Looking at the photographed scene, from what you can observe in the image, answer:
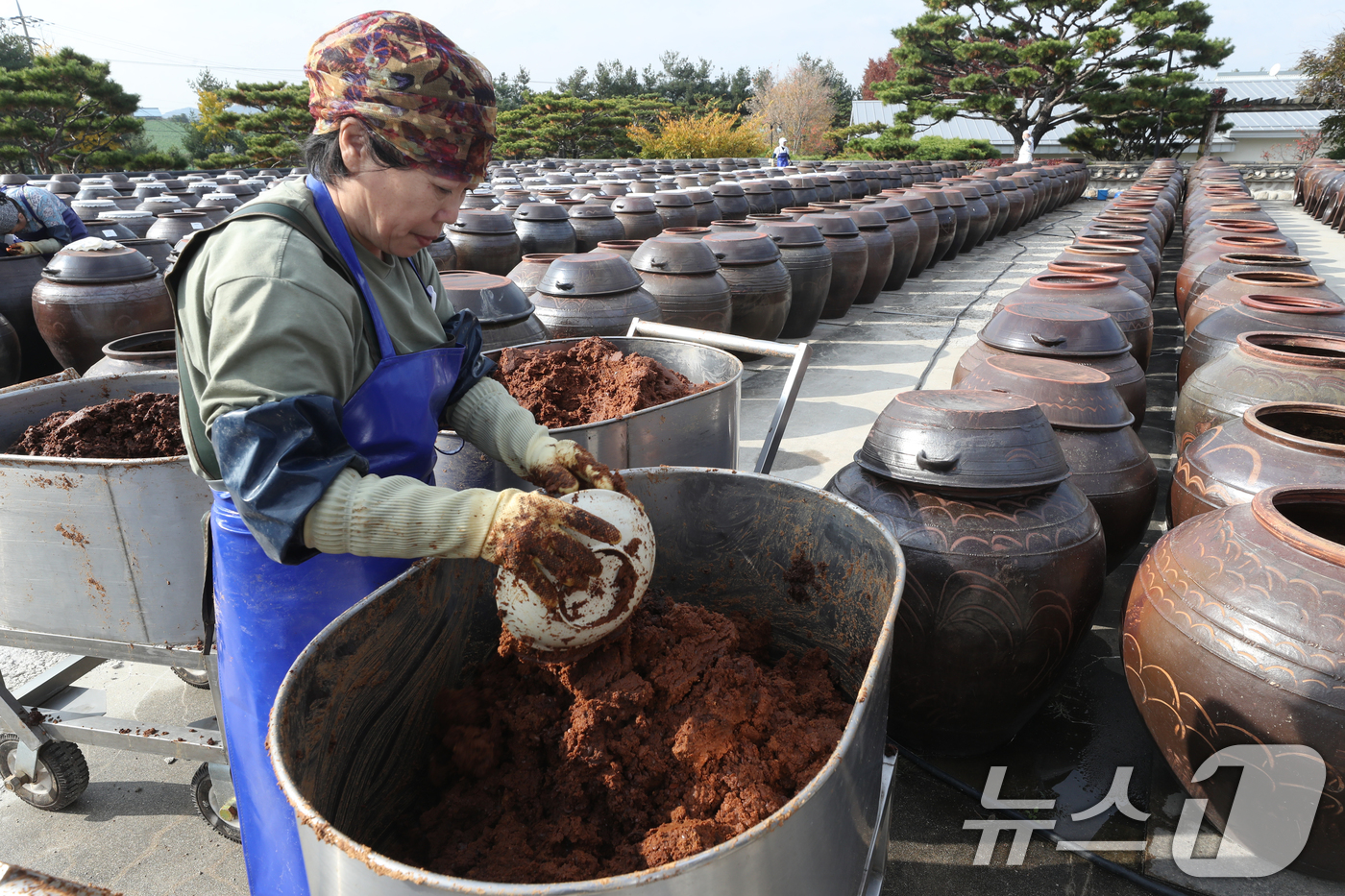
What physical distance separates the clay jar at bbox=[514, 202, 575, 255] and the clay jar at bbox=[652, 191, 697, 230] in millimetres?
1819

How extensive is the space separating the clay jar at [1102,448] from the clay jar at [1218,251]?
3.33 metres

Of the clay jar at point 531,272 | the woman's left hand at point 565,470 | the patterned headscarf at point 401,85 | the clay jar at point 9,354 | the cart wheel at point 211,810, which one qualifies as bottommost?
the cart wheel at point 211,810

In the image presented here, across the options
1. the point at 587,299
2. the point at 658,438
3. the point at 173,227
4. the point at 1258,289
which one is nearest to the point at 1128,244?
the point at 1258,289

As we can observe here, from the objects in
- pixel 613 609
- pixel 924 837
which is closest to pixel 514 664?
pixel 613 609

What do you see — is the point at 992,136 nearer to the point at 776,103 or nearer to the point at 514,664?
the point at 776,103

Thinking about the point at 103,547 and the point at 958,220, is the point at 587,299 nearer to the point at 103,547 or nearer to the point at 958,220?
the point at 103,547

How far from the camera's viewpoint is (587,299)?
4887mm

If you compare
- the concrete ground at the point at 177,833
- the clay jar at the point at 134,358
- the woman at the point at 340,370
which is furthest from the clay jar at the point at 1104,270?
the clay jar at the point at 134,358

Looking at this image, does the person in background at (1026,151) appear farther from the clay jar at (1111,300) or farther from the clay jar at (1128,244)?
the clay jar at (1111,300)

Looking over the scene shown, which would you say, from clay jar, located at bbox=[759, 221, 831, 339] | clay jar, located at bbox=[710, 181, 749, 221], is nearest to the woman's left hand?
clay jar, located at bbox=[759, 221, 831, 339]

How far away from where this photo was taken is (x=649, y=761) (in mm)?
1360

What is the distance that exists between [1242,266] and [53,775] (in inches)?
273

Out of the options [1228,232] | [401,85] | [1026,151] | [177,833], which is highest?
[1026,151]

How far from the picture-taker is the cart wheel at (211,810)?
2.32 m
